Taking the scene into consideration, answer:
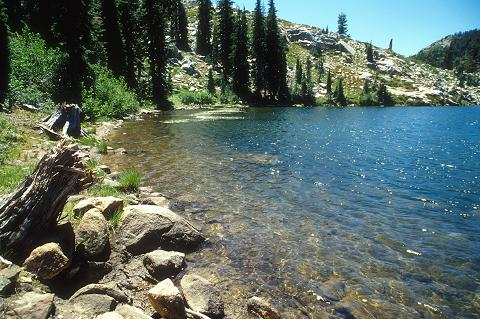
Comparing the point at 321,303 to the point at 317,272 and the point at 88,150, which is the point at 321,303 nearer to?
the point at 317,272

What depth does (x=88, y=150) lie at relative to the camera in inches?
866

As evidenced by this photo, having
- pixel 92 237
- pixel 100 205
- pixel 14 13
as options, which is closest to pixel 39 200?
pixel 92 237

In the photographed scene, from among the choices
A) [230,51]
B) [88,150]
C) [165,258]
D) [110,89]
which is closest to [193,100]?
[230,51]

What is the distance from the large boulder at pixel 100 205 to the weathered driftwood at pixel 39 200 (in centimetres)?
200

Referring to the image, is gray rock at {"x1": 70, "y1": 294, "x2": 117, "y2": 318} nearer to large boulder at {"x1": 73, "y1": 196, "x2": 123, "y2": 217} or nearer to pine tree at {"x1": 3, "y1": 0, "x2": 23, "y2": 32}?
large boulder at {"x1": 73, "y1": 196, "x2": 123, "y2": 217}

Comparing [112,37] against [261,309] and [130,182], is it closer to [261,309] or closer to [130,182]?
[130,182]

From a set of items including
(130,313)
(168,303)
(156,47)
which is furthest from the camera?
(156,47)

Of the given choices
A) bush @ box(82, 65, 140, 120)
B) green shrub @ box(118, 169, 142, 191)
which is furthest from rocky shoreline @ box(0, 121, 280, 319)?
bush @ box(82, 65, 140, 120)

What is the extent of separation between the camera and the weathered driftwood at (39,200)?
24.3 feet

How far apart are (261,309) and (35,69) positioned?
112ft

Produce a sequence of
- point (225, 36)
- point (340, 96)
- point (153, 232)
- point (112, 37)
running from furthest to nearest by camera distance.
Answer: point (340, 96)
point (225, 36)
point (112, 37)
point (153, 232)

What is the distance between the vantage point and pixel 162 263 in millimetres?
8969

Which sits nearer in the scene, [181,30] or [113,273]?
[113,273]

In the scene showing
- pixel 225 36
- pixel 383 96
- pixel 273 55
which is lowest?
pixel 383 96
